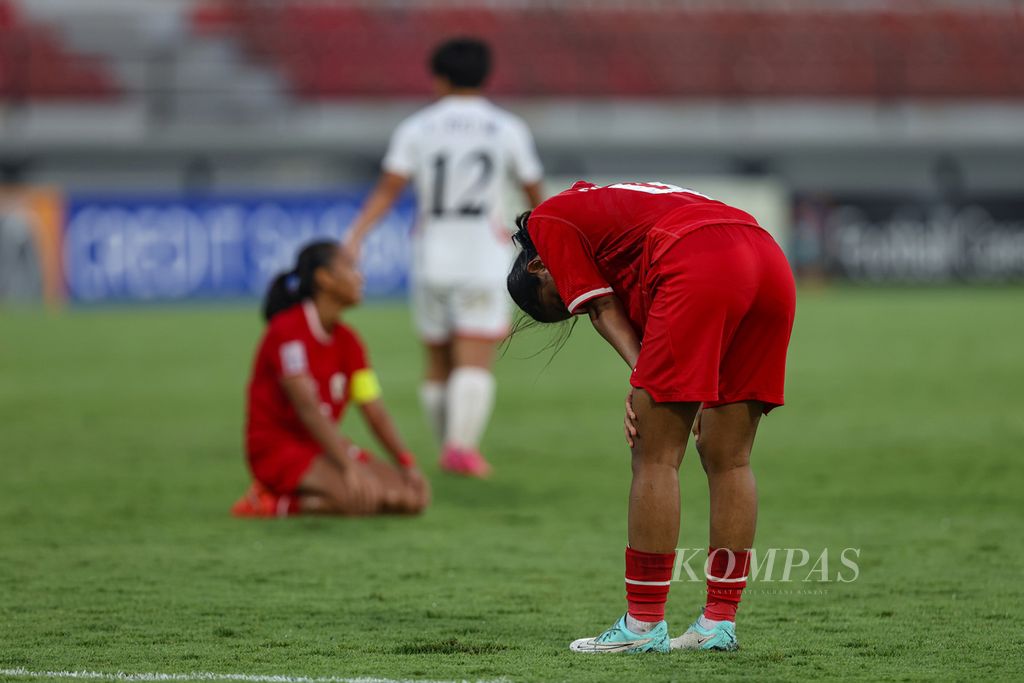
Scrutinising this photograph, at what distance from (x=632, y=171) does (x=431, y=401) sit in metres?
18.1

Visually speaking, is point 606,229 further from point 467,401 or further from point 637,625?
point 467,401

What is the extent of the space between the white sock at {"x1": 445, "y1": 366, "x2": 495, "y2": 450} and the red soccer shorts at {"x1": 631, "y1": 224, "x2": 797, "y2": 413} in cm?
357

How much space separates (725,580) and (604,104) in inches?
849

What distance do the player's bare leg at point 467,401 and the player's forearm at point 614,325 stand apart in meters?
3.56

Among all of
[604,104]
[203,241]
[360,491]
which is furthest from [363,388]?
[604,104]

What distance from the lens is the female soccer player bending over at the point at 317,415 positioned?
243 inches

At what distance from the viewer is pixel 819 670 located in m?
3.69

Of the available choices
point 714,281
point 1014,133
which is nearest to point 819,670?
point 714,281

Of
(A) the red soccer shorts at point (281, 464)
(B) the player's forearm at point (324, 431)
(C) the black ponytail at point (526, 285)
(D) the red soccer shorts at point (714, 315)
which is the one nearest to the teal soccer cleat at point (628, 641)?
(D) the red soccer shorts at point (714, 315)

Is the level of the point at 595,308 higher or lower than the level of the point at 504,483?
higher

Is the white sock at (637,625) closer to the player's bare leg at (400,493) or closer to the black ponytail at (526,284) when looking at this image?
the black ponytail at (526,284)

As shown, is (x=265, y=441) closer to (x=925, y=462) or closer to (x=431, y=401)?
(x=431, y=401)

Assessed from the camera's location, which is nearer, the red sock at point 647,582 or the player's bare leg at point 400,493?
the red sock at point 647,582

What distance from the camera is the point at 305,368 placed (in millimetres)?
6207
